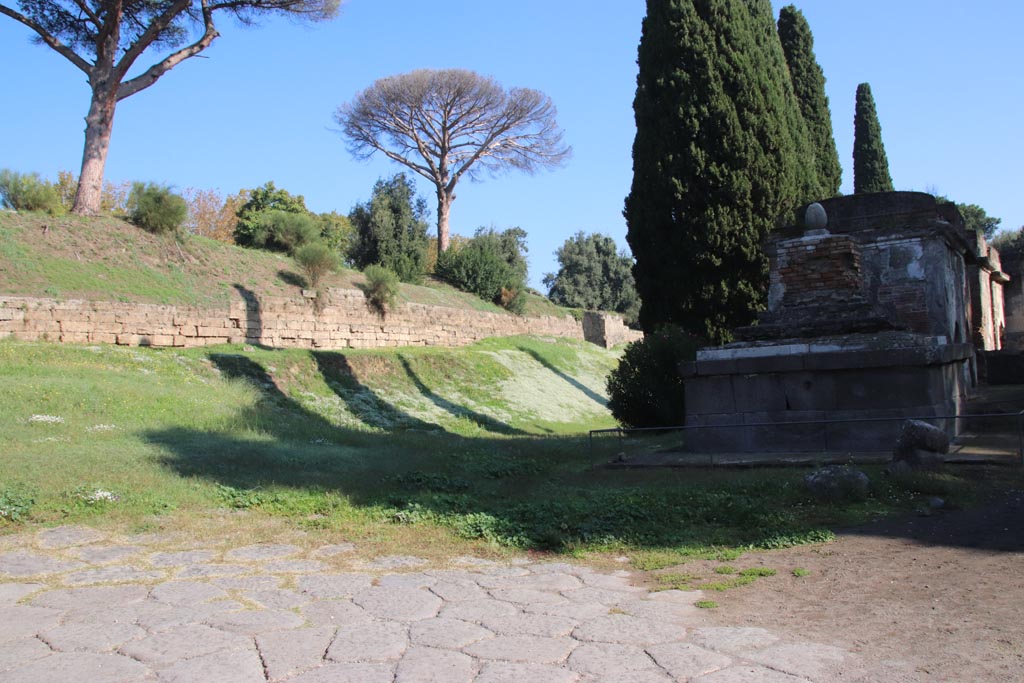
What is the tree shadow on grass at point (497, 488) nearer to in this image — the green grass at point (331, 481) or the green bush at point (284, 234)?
the green grass at point (331, 481)

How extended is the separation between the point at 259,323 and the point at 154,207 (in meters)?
3.96

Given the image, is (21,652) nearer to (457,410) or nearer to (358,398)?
(358,398)

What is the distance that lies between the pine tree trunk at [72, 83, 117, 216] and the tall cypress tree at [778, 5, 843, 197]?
57.4ft

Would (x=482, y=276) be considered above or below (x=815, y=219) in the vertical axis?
above

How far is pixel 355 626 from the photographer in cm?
Result: 386

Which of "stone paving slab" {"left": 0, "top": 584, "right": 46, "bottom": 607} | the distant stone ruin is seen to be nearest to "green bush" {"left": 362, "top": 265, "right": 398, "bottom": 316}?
the distant stone ruin

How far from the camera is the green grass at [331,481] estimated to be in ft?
19.0

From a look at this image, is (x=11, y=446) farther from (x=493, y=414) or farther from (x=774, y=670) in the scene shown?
(x=493, y=414)

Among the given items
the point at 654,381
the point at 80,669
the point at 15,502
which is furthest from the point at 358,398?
the point at 80,669

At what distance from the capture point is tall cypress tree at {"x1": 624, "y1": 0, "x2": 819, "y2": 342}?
51.8ft

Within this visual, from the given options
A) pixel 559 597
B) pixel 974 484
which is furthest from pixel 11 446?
pixel 974 484

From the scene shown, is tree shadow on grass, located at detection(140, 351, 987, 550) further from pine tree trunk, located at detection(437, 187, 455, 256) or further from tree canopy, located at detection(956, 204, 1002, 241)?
tree canopy, located at detection(956, 204, 1002, 241)

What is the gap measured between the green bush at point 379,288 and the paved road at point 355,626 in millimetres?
17857

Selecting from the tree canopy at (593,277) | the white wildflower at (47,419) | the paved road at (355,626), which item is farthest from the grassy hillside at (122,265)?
the tree canopy at (593,277)
